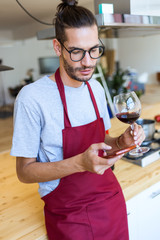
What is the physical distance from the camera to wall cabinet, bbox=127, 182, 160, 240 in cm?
126

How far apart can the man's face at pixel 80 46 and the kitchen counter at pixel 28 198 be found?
0.63 m

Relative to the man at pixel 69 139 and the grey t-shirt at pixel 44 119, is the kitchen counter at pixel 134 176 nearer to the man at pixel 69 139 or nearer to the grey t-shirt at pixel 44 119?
the man at pixel 69 139

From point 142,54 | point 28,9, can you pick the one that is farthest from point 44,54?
point 28,9

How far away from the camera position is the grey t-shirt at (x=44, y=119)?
902mm

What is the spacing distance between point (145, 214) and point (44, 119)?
2.58ft

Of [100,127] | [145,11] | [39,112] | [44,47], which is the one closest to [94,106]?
[100,127]

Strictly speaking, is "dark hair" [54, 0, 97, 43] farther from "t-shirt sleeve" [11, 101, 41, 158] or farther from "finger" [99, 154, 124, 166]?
"finger" [99, 154, 124, 166]

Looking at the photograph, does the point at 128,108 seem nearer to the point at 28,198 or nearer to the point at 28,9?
the point at 28,198

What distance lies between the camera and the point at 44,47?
8.72m

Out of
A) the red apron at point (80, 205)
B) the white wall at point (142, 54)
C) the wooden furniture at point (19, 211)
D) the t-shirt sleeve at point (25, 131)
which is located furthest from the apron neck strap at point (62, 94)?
the white wall at point (142, 54)

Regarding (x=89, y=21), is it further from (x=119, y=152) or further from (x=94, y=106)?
(x=119, y=152)

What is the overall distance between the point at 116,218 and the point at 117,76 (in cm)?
369

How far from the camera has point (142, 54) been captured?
10812 mm

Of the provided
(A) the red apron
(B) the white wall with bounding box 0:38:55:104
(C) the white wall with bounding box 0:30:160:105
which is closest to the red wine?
(A) the red apron
